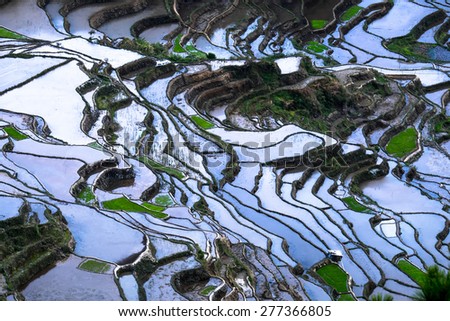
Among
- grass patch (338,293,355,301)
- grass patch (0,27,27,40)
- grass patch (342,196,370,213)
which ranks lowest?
grass patch (342,196,370,213)

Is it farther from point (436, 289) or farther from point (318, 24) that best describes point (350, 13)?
point (436, 289)

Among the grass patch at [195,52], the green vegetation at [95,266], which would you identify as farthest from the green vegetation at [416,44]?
the green vegetation at [95,266]

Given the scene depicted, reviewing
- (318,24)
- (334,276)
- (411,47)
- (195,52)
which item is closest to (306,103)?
(195,52)

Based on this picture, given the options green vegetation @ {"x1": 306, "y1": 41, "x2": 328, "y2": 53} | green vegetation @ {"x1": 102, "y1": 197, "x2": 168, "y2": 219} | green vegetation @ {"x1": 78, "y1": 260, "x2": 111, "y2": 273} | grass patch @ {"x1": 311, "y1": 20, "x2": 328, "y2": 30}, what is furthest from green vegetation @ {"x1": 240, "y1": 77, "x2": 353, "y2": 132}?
green vegetation @ {"x1": 78, "y1": 260, "x2": 111, "y2": 273}

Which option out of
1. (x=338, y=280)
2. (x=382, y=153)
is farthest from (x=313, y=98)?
(x=338, y=280)

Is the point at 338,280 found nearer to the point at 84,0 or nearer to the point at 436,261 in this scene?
the point at 436,261

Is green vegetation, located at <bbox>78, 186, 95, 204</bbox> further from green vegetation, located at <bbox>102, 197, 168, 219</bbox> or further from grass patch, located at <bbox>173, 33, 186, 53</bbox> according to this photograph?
grass patch, located at <bbox>173, 33, 186, 53</bbox>

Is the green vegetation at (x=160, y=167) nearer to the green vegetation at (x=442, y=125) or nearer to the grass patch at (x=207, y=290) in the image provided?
the grass patch at (x=207, y=290)
